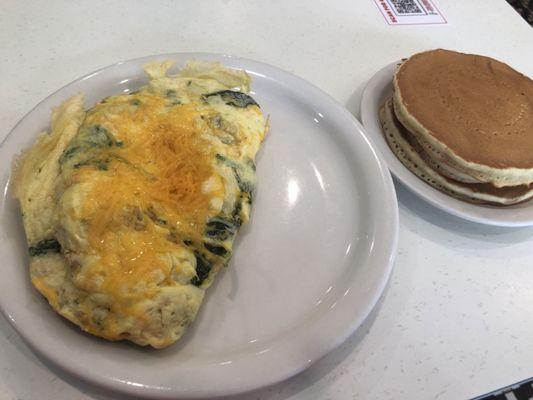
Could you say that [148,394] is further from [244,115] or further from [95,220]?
[244,115]

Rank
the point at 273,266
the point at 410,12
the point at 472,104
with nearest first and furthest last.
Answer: the point at 273,266 < the point at 472,104 < the point at 410,12

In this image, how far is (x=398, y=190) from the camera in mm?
1350

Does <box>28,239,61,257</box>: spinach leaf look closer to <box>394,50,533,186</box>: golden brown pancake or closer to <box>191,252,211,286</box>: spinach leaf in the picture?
<box>191,252,211,286</box>: spinach leaf

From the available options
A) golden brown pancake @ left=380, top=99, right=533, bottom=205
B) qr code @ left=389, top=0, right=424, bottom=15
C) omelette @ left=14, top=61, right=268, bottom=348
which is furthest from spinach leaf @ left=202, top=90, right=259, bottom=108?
qr code @ left=389, top=0, right=424, bottom=15

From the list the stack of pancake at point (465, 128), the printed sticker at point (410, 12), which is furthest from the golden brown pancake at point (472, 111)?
the printed sticker at point (410, 12)

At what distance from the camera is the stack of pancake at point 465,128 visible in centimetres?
121

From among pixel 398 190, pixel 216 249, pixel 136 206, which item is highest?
pixel 136 206

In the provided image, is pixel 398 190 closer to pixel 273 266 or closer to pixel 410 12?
pixel 273 266

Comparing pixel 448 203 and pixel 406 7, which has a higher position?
pixel 406 7

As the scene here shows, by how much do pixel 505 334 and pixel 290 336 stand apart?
62 centimetres

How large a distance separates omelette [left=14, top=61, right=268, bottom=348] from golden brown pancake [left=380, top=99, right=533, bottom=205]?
51 centimetres

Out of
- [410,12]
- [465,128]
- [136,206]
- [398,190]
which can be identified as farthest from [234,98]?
[410,12]

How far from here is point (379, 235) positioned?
3.55 ft

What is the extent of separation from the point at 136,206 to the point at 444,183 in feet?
3.03
